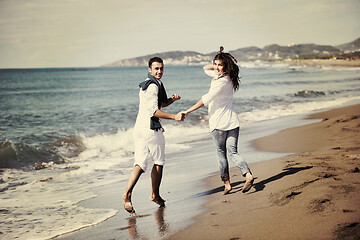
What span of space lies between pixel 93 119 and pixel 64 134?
14.8 ft

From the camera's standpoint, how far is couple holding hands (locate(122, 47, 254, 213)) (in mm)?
4332

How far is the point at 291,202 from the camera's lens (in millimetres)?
3641

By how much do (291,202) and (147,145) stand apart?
178cm

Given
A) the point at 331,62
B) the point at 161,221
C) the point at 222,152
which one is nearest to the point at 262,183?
the point at 222,152

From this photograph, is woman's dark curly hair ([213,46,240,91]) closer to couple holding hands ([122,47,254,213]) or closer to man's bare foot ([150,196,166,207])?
couple holding hands ([122,47,254,213])

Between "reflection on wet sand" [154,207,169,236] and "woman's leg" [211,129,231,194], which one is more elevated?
"woman's leg" [211,129,231,194]

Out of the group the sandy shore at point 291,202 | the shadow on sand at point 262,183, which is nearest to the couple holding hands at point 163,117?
the shadow on sand at point 262,183

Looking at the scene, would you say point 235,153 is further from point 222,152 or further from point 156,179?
point 156,179

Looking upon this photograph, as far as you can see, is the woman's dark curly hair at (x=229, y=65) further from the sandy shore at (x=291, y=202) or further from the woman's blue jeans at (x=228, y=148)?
the sandy shore at (x=291, y=202)

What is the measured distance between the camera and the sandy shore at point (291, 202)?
9.64 feet

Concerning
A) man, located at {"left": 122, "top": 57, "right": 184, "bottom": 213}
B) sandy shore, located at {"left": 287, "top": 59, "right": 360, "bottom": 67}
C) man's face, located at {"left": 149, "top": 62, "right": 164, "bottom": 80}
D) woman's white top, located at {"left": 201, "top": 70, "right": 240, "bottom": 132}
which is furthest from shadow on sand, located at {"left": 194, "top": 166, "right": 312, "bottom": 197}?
sandy shore, located at {"left": 287, "top": 59, "right": 360, "bottom": 67}

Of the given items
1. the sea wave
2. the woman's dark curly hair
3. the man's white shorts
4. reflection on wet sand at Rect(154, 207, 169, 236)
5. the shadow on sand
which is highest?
the woman's dark curly hair

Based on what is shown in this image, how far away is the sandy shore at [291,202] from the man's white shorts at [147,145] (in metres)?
0.90

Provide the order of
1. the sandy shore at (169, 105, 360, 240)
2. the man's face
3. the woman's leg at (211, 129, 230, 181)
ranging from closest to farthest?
the sandy shore at (169, 105, 360, 240)
the man's face
the woman's leg at (211, 129, 230, 181)
